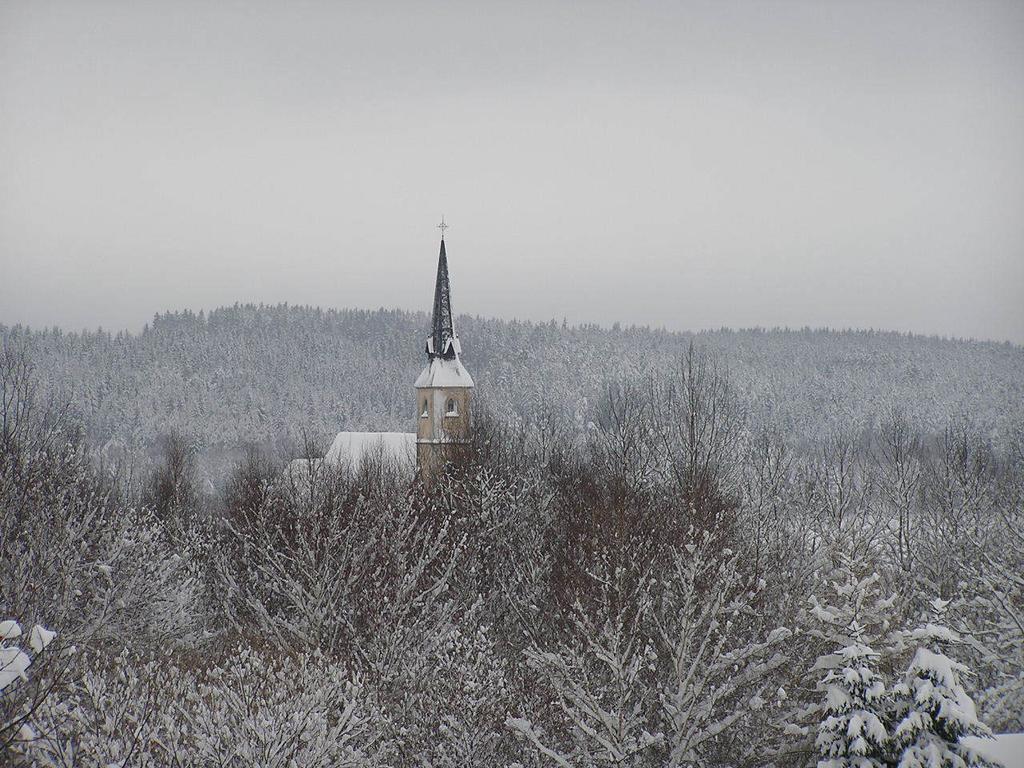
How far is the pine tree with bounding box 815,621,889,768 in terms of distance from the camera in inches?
500

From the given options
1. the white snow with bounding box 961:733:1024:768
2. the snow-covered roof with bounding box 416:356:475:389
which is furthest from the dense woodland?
the snow-covered roof with bounding box 416:356:475:389

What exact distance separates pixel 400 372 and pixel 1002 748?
118m

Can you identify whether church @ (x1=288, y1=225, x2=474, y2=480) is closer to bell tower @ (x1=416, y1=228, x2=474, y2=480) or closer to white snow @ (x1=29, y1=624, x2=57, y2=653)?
bell tower @ (x1=416, y1=228, x2=474, y2=480)

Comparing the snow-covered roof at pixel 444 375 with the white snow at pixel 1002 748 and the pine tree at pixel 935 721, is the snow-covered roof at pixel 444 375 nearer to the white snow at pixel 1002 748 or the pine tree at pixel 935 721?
the white snow at pixel 1002 748

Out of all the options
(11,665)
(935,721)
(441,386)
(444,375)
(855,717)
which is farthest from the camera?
(444,375)

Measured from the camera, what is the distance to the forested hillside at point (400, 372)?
110m

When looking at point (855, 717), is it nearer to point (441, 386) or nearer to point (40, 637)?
point (40, 637)

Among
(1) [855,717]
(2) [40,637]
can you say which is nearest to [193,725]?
(2) [40,637]

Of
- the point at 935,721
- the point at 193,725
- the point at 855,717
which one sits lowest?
the point at 193,725

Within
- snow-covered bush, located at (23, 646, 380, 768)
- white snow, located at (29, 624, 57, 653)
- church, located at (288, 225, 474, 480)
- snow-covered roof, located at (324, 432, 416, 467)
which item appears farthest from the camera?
snow-covered roof, located at (324, 432, 416, 467)

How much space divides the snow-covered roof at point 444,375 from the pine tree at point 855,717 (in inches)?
1248

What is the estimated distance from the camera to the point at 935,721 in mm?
12492

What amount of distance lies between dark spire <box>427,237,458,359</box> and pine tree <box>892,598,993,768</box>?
3298 cm

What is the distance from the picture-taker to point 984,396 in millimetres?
118812
